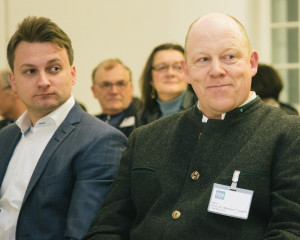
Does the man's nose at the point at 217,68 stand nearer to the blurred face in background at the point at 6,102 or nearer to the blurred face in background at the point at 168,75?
the blurred face in background at the point at 168,75

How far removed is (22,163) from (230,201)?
1.13 metres

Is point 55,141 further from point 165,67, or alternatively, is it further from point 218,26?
point 165,67

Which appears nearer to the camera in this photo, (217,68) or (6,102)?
(217,68)

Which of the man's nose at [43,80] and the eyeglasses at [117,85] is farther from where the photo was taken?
the eyeglasses at [117,85]

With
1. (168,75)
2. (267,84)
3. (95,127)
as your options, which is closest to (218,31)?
(95,127)

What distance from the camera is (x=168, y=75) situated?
3607 millimetres

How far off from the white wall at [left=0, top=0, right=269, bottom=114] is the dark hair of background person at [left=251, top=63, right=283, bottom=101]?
2054mm

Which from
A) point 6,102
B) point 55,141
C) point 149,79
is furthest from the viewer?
point 6,102

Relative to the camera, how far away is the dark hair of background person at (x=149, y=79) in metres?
3.71

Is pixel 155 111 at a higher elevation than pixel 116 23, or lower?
lower

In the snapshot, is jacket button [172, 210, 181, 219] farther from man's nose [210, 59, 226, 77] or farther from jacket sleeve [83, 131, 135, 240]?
man's nose [210, 59, 226, 77]

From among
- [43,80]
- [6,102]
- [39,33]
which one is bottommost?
[6,102]

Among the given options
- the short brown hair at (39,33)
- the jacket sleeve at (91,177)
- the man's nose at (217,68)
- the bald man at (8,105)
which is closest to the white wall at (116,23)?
the bald man at (8,105)

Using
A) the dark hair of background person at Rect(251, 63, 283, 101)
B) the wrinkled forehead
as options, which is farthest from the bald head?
the dark hair of background person at Rect(251, 63, 283, 101)
